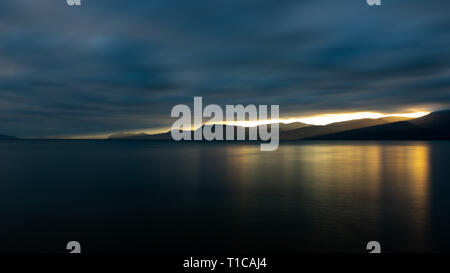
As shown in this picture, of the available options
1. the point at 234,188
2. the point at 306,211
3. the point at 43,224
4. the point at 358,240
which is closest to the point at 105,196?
the point at 43,224

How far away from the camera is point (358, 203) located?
19547 millimetres

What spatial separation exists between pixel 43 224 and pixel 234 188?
51.0 ft

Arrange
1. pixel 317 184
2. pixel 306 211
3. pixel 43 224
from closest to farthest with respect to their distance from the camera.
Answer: pixel 43 224 < pixel 306 211 < pixel 317 184

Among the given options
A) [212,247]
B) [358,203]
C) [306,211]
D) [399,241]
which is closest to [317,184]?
[358,203]

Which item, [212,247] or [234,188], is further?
[234,188]
